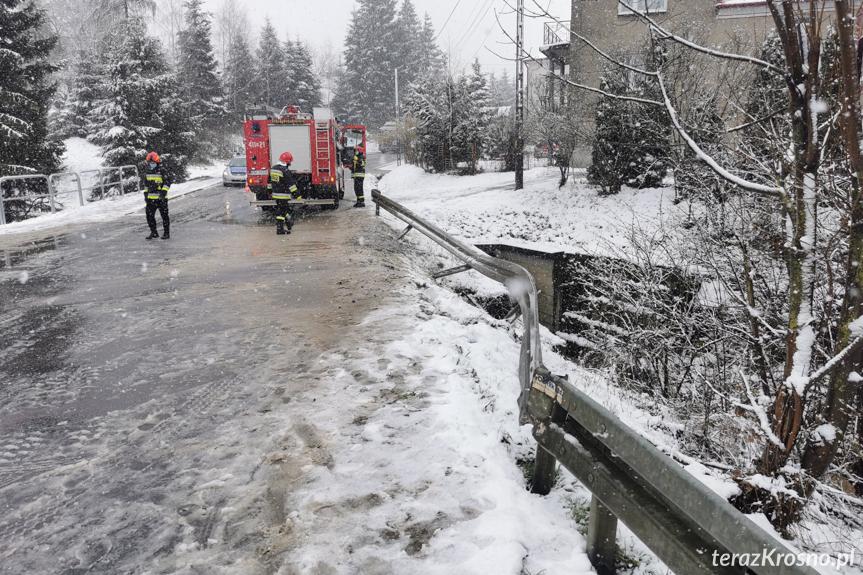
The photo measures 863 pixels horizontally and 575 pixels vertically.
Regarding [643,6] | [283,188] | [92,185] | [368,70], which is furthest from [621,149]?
[368,70]

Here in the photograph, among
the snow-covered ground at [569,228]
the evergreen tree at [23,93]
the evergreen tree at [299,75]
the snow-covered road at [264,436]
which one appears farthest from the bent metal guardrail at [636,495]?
the evergreen tree at [299,75]

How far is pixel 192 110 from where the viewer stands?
47.9 meters

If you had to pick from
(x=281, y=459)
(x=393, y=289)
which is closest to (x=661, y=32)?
(x=281, y=459)

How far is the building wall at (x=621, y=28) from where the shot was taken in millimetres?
20125

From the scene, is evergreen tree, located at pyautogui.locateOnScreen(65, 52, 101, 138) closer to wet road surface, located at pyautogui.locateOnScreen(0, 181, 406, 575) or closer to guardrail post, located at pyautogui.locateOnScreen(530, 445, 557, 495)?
wet road surface, located at pyautogui.locateOnScreen(0, 181, 406, 575)

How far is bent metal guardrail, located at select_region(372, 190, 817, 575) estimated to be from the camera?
2.01 meters

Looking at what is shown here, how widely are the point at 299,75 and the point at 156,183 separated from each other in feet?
195

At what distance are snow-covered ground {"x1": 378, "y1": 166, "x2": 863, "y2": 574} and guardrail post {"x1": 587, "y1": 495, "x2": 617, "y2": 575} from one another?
25cm

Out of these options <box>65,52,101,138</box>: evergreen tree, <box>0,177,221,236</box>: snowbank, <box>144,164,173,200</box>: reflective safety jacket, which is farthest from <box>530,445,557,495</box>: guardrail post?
<box>65,52,101,138</box>: evergreen tree

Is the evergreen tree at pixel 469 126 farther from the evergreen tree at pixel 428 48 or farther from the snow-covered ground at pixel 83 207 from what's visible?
the evergreen tree at pixel 428 48

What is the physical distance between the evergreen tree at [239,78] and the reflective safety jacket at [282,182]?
4968cm

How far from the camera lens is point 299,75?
66438 millimetres

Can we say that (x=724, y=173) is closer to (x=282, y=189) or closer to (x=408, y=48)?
(x=282, y=189)

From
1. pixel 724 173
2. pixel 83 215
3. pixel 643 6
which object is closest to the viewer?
pixel 724 173
